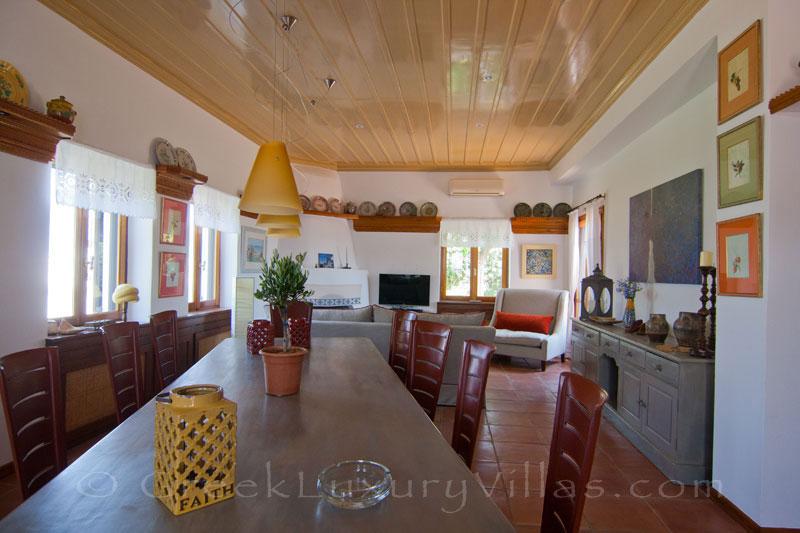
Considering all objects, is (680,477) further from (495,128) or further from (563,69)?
(495,128)

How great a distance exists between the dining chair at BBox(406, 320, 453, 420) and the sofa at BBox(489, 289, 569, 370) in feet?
10.3

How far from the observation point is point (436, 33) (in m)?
3.07

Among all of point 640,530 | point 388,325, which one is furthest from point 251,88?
point 640,530

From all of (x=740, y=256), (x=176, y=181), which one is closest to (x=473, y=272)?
(x=176, y=181)

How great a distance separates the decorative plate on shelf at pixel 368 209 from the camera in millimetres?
7301

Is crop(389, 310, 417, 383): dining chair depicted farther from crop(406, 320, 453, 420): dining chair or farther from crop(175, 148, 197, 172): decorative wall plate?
crop(175, 148, 197, 172): decorative wall plate

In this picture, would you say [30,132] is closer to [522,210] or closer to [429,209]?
[429,209]

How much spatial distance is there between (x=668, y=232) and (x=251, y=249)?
4.64 metres

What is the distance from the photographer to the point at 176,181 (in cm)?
392

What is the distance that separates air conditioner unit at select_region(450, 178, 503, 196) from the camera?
6.94 meters

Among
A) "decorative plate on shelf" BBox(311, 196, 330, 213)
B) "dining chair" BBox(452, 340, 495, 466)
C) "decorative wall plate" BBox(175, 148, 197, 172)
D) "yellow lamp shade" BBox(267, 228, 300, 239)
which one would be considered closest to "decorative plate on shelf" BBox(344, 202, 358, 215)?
"decorative plate on shelf" BBox(311, 196, 330, 213)

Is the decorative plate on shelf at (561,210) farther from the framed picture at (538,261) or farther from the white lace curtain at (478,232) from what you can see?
the white lace curtain at (478,232)

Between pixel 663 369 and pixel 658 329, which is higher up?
pixel 658 329

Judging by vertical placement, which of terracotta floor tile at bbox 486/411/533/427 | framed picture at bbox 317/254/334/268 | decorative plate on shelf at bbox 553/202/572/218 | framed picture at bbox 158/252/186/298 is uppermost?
decorative plate on shelf at bbox 553/202/572/218
